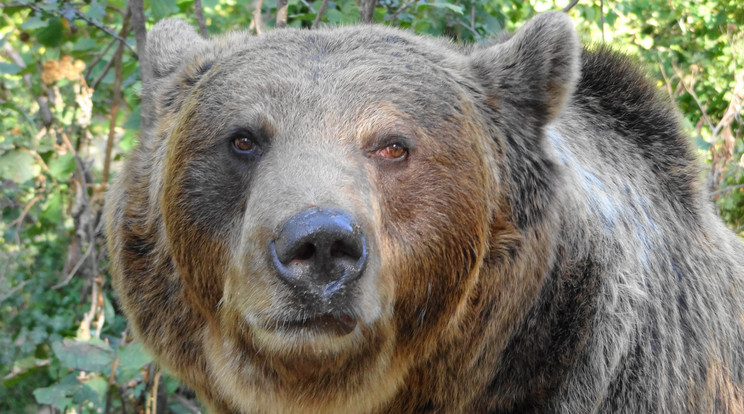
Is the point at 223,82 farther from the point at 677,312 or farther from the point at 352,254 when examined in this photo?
the point at 677,312

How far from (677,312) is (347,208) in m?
1.55

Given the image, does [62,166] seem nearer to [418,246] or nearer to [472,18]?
[472,18]

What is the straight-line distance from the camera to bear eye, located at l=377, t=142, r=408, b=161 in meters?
2.81

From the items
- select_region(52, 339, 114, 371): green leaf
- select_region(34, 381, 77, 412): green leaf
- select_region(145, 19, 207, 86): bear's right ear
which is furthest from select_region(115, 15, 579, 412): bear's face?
select_region(34, 381, 77, 412): green leaf

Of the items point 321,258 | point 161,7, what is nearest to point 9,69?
point 161,7

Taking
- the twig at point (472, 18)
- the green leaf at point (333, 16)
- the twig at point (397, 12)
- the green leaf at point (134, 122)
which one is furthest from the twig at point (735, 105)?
the green leaf at point (134, 122)

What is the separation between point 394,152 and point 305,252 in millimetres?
636

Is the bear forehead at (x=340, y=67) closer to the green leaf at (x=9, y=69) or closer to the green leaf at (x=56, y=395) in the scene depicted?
the green leaf at (x=56, y=395)

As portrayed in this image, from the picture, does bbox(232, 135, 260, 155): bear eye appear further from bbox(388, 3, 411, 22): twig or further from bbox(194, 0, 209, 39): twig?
bbox(388, 3, 411, 22): twig

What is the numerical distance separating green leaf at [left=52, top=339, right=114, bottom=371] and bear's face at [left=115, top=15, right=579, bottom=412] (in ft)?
3.80

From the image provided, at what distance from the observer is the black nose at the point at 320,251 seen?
2.29 meters

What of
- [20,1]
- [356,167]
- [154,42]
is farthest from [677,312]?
[20,1]

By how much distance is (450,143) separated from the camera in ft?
9.50

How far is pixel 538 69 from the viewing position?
10.0ft
